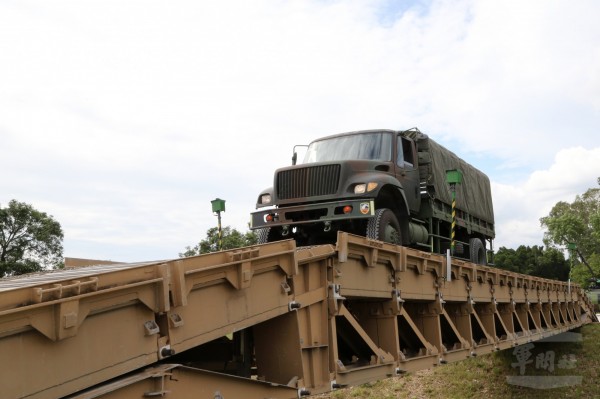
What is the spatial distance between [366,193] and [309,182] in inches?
37.6

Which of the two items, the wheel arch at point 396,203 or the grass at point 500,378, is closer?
the wheel arch at point 396,203

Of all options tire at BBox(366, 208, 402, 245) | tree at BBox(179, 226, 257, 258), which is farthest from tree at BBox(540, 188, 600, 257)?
tire at BBox(366, 208, 402, 245)

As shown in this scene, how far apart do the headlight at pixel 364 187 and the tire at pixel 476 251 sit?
742cm

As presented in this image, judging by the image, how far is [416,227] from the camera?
1105 cm

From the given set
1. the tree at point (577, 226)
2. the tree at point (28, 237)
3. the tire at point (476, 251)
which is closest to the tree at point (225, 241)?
the tree at point (28, 237)

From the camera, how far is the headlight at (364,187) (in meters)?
8.80

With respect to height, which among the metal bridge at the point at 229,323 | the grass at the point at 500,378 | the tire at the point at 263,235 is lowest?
the grass at the point at 500,378

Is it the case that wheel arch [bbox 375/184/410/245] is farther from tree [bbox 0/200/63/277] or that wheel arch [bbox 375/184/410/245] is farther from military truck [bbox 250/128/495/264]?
tree [bbox 0/200/63/277]

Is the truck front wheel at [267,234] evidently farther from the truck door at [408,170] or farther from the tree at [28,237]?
the tree at [28,237]

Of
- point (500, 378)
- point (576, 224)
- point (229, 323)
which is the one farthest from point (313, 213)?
point (576, 224)

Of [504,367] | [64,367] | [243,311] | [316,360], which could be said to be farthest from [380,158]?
[504,367]

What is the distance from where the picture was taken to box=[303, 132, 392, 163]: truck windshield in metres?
10.4

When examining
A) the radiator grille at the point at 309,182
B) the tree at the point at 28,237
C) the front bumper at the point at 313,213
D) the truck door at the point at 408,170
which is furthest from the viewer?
the tree at the point at 28,237

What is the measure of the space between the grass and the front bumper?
455 inches
